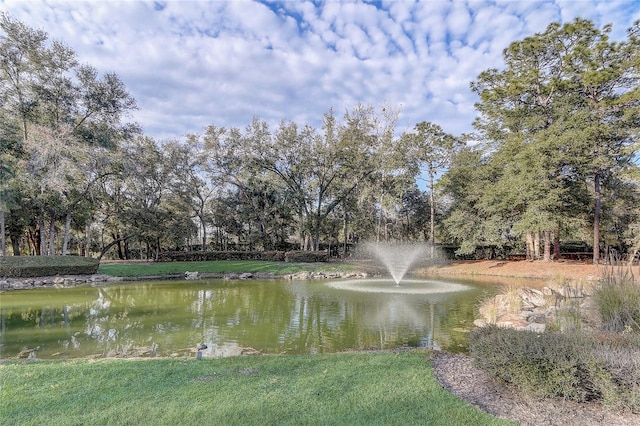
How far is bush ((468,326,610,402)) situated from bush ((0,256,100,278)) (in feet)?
55.6

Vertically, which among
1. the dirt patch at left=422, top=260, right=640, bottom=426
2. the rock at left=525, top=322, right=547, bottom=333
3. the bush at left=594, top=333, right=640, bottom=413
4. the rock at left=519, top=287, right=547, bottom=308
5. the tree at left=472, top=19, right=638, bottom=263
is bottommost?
the rock at left=519, top=287, right=547, bottom=308

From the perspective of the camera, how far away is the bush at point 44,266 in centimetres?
1362

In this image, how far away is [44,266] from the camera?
558 inches

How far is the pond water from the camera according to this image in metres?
5.71

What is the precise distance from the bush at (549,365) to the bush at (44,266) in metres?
16.9

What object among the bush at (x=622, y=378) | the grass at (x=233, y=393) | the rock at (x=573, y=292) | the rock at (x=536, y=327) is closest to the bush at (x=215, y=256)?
the rock at (x=573, y=292)

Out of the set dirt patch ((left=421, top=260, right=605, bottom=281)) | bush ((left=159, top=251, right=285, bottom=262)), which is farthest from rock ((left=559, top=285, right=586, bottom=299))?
bush ((left=159, top=251, right=285, bottom=262))

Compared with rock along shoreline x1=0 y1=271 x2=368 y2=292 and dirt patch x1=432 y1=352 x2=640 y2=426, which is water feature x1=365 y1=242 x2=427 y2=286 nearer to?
rock along shoreline x1=0 y1=271 x2=368 y2=292

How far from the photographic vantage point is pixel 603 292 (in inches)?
191

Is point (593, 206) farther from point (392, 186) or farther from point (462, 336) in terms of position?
point (462, 336)

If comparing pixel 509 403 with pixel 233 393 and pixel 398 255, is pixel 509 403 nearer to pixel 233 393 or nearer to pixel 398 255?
pixel 233 393

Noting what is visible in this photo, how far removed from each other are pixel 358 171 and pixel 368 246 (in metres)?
6.32

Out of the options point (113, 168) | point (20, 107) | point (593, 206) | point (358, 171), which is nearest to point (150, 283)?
point (113, 168)

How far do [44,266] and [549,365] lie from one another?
1748cm
